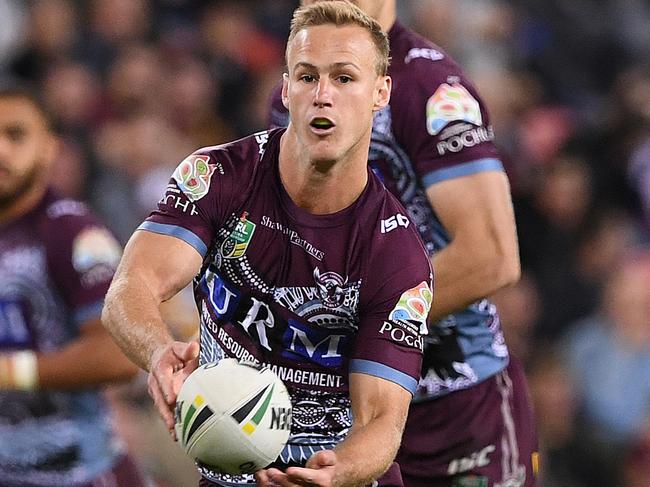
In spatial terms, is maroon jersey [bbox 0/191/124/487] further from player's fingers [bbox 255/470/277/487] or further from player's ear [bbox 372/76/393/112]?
player's fingers [bbox 255/470/277/487]

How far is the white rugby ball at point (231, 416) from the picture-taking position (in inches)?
160

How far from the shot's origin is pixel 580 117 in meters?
12.3

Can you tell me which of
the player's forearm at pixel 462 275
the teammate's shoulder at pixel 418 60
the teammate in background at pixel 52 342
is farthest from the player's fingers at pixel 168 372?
Result: the teammate in background at pixel 52 342

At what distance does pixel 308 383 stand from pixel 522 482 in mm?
1314

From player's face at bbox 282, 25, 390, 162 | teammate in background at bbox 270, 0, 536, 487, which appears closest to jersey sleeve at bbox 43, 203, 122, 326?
teammate in background at bbox 270, 0, 536, 487

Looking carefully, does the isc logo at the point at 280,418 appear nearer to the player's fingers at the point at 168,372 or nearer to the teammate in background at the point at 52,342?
the player's fingers at the point at 168,372

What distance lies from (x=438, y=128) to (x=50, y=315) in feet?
6.06

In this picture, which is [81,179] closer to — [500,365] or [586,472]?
[586,472]

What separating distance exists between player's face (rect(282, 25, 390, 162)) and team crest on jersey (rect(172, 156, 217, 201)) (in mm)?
307

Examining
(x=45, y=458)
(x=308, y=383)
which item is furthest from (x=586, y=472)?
(x=308, y=383)

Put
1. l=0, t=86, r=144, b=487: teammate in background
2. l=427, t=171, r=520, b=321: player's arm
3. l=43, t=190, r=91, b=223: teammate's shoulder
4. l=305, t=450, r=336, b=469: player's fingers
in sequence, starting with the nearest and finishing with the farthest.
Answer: l=305, t=450, r=336, b=469: player's fingers, l=427, t=171, r=520, b=321: player's arm, l=0, t=86, r=144, b=487: teammate in background, l=43, t=190, r=91, b=223: teammate's shoulder

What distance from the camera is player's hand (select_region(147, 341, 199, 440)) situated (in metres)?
3.99

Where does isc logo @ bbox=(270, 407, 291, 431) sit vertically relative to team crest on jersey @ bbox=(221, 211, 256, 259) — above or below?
below

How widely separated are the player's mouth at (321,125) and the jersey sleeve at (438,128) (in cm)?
95
